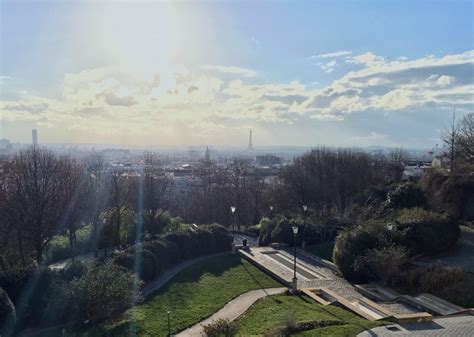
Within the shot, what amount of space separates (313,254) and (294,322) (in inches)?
530

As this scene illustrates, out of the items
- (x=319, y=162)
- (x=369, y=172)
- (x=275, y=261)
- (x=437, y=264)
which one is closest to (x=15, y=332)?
(x=275, y=261)

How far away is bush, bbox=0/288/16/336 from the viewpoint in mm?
11915

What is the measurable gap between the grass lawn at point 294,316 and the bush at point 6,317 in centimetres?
676

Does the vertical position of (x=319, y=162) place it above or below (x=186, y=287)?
above

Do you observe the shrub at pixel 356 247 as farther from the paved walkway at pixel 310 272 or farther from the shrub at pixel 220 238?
the shrub at pixel 220 238

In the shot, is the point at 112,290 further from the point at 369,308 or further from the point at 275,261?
the point at 275,261

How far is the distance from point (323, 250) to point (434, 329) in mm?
13261

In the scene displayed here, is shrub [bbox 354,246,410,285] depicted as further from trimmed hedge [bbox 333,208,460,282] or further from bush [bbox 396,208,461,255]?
bush [bbox 396,208,461,255]

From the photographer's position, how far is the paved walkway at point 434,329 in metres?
11.3

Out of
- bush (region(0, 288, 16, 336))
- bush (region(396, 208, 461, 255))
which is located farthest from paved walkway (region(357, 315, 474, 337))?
bush (region(0, 288, 16, 336))

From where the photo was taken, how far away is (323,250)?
987 inches

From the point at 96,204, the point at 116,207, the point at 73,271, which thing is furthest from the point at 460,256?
the point at 96,204

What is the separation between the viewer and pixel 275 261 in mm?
23062

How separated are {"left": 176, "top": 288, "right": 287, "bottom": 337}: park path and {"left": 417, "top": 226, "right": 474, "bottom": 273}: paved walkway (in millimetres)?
7268
